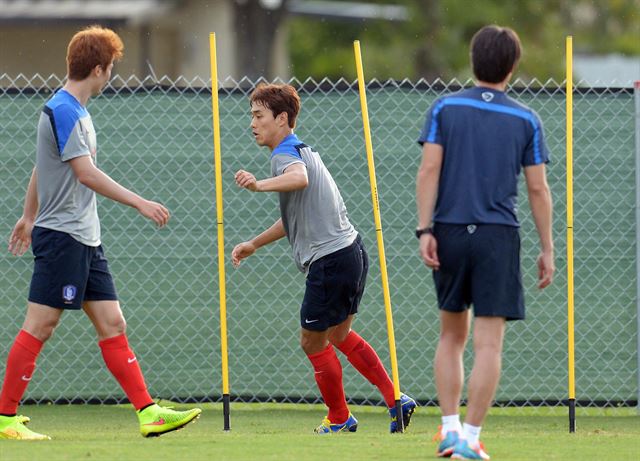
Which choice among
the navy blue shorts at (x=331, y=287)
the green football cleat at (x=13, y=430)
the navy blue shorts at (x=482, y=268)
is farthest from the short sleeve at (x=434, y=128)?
the green football cleat at (x=13, y=430)

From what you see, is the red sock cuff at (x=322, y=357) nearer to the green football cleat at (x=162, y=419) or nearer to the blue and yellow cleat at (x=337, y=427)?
the blue and yellow cleat at (x=337, y=427)

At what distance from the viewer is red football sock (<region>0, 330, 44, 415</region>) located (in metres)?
6.44

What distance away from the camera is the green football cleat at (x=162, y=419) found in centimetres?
646

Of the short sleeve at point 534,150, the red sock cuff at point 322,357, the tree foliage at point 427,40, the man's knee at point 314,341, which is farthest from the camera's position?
the tree foliage at point 427,40

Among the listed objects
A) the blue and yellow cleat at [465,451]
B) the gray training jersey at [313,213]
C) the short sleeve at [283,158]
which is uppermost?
the short sleeve at [283,158]

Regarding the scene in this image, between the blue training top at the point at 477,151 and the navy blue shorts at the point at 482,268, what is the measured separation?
0.16ft

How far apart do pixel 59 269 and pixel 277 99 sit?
1364 mm

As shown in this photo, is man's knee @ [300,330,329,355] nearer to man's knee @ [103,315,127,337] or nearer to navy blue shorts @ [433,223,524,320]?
man's knee @ [103,315,127,337]

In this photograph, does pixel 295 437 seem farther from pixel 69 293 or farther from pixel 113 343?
pixel 69 293

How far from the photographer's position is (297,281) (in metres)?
8.36

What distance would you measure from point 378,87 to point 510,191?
2783mm

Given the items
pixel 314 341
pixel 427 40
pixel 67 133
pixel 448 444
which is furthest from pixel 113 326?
pixel 427 40

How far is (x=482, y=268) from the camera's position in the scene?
5.55 metres

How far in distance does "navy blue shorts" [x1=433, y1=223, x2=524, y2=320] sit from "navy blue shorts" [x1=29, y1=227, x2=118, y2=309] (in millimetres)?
1724
